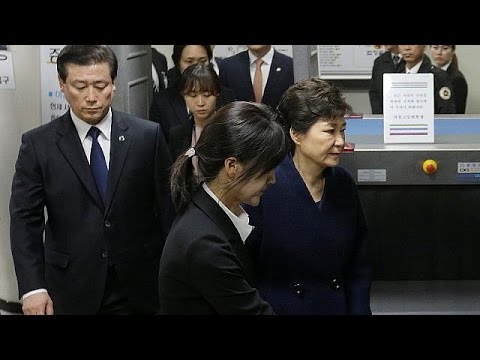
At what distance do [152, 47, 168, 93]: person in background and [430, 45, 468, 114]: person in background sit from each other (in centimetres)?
83

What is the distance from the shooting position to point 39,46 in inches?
96.0

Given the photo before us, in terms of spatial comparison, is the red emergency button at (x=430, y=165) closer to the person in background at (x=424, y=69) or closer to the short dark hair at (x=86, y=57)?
the person in background at (x=424, y=69)

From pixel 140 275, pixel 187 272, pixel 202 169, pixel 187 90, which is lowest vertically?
pixel 140 275

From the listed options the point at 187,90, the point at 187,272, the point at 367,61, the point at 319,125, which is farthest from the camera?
the point at 367,61

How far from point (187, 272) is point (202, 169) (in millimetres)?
223

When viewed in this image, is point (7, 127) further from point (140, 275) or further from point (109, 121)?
point (140, 275)

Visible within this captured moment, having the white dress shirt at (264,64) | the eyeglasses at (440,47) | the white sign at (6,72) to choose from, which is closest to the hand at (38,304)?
the white sign at (6,72)

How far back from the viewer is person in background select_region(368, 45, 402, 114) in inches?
99.8

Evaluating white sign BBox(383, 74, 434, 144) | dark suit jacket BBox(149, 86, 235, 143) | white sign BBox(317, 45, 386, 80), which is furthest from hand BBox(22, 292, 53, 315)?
white sign BBox(317, 45, 386, 80)

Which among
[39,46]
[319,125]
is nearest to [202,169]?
[319,125]

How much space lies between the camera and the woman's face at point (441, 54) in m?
2.54

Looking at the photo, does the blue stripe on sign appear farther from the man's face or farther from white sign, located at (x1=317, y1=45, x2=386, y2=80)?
white sign, located at (x1=317, y1=45, x2=386, y2=80)

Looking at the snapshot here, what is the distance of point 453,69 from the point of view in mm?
2645

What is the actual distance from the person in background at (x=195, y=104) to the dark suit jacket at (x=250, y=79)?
0.18 ft
